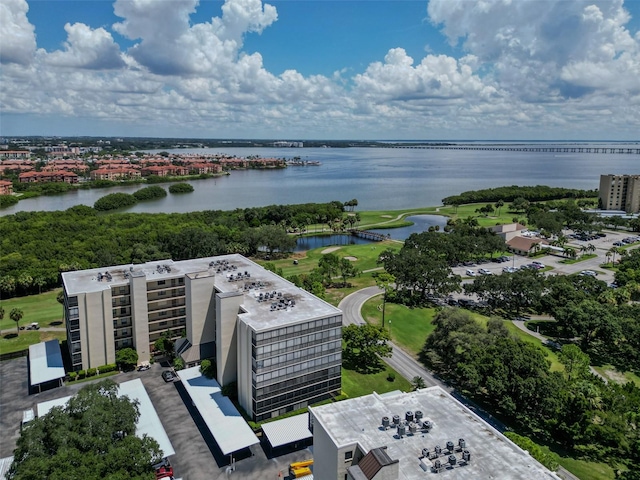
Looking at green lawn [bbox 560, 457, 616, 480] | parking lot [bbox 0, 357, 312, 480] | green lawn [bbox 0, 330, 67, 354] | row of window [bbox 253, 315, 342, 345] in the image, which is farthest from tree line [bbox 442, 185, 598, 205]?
parking lot [bbox 0, 357, 312, 480]

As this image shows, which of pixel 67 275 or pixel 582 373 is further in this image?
pixel 67 275

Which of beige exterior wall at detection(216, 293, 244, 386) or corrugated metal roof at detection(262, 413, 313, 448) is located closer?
corrugated metal roof at detection(262, 413, 313, 448)

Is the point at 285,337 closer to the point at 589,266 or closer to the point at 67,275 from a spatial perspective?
the point at 67,275

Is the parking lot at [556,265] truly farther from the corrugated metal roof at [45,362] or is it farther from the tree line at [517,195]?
the corrugated metal roof at [45,362]

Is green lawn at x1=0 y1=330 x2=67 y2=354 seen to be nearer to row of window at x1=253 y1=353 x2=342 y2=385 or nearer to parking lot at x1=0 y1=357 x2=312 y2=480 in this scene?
parking lot at x1=0 y1=357 x2=312 y2=480

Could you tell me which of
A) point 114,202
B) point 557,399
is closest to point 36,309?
point 557,399

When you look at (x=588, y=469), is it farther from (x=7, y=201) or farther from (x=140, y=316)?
(x=7, y=201)

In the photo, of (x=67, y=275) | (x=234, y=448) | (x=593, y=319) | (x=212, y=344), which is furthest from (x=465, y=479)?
(x=67, y=275)
